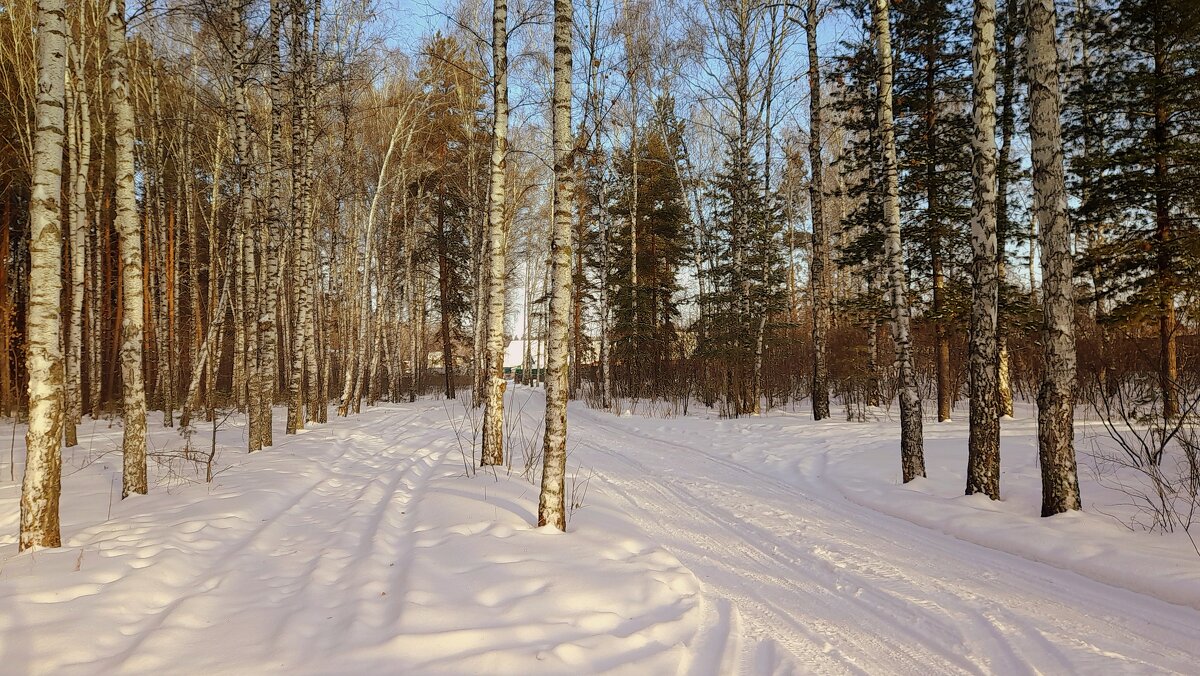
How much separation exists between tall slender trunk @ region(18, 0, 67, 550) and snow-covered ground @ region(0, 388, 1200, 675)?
407 mm

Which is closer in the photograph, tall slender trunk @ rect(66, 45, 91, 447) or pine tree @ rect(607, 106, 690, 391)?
tall slender trunk @ rect(66, 45, 91, 447)

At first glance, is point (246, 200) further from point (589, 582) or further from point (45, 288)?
point (589, 582)

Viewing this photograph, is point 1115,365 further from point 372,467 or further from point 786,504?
point 372,467

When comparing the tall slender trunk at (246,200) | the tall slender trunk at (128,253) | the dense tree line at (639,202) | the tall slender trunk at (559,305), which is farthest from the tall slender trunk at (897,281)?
the tall slender trunk at (246,200)

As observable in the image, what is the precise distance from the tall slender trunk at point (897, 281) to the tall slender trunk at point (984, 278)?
0.90 m

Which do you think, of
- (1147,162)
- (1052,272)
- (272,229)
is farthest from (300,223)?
(1147,162)

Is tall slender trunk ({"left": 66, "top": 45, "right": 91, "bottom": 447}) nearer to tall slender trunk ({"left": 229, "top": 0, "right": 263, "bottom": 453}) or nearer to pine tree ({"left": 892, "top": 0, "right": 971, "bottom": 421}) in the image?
tall slender trunk ({"left": 229, "top": 0, "right": 263, "bottom": 453})

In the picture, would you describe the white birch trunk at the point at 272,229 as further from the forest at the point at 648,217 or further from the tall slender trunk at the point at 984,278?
the tall slender trunk at the point at 984,278

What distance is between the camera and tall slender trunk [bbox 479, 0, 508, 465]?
723 centimetres

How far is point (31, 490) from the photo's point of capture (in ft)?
12.9

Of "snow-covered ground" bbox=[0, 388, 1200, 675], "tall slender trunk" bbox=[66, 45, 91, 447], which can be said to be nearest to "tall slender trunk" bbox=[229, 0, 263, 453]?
"tall slender trunk" bbox=[66, 45, 91, 447]

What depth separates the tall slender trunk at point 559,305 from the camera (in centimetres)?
427

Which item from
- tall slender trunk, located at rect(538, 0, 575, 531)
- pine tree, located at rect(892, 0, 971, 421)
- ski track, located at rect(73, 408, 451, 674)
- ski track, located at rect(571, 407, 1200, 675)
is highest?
pine tree, located at rect(892, 0, 971, 421)

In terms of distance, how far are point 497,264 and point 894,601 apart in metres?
5.98
